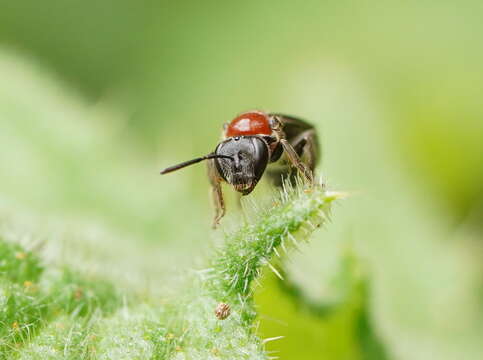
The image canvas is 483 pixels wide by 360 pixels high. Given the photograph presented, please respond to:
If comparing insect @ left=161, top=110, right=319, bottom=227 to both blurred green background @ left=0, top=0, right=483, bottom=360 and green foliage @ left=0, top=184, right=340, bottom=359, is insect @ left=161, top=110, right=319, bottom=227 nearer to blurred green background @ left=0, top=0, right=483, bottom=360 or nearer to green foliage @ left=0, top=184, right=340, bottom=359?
blurred green background @ left=0, top=0, right=483, bottom=360

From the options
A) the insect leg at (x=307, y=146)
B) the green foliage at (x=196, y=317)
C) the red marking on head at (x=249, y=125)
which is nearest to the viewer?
the green foliage at (x=196, y=317)

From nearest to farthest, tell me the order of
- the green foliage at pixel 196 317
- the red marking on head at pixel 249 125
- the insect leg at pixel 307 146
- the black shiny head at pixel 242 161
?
1. the green foliage at pixel 196 317
2. the black shiny head at pixel 242 161
3. the red marking on head at pixel 249 125
4. the insect leg at pixel 307 146

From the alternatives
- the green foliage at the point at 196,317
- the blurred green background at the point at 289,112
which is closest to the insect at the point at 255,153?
the blurred green background at the point at 289,112

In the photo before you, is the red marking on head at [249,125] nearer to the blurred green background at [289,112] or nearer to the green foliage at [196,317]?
the blurred green background at [289,112]

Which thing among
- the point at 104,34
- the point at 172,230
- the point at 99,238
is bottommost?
the point at 172,230

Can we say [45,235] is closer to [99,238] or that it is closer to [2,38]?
[99,238]

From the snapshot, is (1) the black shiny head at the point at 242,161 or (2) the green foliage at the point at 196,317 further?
(1) the black shiny head at the point at 242,161

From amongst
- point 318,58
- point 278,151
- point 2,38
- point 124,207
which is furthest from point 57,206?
point 2,38

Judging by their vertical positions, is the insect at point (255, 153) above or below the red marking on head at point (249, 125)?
below

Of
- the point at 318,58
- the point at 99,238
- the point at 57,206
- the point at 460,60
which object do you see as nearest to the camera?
the point at 99,238

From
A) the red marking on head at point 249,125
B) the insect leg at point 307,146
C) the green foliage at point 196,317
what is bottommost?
the green foliage at point 196,317
